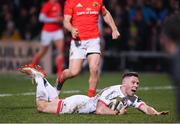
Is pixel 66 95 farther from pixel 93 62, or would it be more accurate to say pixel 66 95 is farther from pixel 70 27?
pixel 70 27

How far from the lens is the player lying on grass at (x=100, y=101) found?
11602 millimetres

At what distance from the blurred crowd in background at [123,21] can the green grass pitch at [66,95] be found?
125 inches

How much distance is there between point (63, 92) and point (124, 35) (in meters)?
10.5

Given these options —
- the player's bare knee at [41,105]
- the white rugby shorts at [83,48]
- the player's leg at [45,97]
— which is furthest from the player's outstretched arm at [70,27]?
the player's bare knee at [41,105]

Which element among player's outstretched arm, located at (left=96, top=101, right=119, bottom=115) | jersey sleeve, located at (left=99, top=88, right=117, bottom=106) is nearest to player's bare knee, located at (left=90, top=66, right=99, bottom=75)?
player's outstretched arm, located at (left=96, top=101, right=119, bottom=115)

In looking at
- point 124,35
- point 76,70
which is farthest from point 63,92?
point 124,35

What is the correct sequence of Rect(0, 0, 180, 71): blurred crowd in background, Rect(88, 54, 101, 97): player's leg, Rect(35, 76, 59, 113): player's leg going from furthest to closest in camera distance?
Rect(0, 0, 180, 71): blurred crowd in background < Rect(88, 54, 101, 97): player's leg < Rect(35, 76, 59, 113): player's leg

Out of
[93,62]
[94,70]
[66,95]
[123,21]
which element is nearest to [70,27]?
[93,62]

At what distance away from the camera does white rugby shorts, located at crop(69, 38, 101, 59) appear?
13.7 m

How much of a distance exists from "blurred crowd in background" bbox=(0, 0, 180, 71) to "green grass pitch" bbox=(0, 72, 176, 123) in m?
3.17

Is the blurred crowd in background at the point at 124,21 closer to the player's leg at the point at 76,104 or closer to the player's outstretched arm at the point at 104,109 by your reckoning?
the player's leg at the point at 76,104

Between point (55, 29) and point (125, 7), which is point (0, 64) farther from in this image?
point (125, 7)

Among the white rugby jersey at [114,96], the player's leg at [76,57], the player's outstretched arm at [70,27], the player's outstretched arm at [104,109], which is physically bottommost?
the player's outstretched arm at [104,109]

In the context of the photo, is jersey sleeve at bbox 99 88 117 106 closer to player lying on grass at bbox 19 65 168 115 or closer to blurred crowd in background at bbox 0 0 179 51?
player lying on grass at bbox 19 65 168 115
